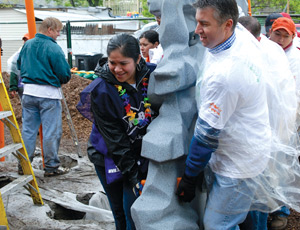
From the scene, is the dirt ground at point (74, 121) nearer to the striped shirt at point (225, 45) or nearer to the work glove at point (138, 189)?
the work glove at point (138, 189)

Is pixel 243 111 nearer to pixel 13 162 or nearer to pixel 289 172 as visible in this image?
pixel 289 172

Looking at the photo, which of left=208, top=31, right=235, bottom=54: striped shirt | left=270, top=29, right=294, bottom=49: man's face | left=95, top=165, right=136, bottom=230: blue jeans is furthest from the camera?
left=270, top=29, right=294, bottom=49: man's face

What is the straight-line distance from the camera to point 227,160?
233 centimetres

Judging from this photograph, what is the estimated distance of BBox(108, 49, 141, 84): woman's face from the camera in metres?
2.55

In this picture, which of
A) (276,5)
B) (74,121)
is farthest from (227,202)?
(276,5)

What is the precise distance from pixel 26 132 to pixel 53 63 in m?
1.01

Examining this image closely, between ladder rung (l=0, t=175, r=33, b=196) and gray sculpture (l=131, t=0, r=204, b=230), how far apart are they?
5.86 feet

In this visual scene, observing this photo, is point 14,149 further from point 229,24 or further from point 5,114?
point 229,24

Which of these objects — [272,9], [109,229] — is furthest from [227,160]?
[272,9]

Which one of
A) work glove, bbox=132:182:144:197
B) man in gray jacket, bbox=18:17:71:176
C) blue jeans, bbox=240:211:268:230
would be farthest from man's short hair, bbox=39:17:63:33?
blue jeans, bbox=240:211:268:230

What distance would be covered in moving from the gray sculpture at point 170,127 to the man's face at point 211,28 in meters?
0.38

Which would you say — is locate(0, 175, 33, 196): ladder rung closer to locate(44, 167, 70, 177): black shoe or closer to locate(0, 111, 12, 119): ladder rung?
locate(0, 111, 12, 119): ladder rung

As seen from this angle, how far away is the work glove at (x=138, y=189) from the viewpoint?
2664 mm

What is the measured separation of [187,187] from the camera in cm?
235
